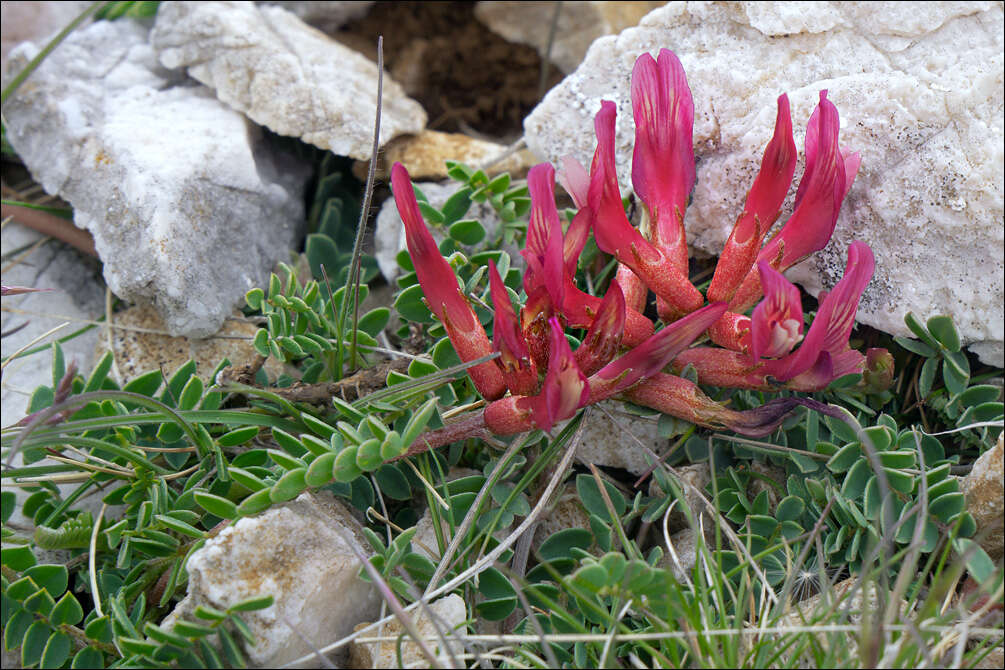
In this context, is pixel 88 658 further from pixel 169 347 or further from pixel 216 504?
pixel 169 347

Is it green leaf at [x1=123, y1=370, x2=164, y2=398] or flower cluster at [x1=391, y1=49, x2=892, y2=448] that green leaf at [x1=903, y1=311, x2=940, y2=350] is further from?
green leaf at [x1=123, y1=370, x2=164, y2=398]

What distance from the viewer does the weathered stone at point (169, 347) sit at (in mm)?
2623

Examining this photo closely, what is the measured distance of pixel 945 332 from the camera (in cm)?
222

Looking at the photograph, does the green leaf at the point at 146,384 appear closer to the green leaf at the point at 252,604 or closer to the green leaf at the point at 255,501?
the green leaf at the point at 255,501

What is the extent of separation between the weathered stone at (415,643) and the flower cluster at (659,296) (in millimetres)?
394

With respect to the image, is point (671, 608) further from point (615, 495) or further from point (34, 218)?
point (34, 218)

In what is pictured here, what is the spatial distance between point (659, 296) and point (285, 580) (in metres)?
1.08

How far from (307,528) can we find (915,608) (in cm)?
138

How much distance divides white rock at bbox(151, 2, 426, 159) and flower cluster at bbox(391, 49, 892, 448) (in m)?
1.08

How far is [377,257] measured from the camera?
2.86 m

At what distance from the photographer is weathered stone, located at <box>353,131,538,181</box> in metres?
3.07

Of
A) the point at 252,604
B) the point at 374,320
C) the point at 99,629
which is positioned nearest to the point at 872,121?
the point at 374,320

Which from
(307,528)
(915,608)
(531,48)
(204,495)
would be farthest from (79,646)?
(531,48)

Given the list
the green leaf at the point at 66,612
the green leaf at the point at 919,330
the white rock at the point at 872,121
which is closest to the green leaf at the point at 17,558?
the green leaf at the point at 66,612
